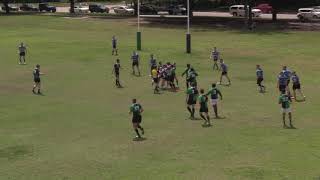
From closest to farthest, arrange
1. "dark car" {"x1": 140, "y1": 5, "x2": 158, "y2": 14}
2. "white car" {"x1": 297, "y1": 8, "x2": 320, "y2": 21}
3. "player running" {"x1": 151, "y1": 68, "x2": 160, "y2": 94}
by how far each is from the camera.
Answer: "player running" {"x1": 151, "y1": 68, "x2": 160, "y2": 94} < "white car" {"x1": 297, "y1": 8, "x2": 320, "y2": 21} < "dark car" {"x1": 140, "y1": 5, "x2": 158, "y2": 14}

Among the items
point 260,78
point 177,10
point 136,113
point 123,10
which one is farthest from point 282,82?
point 123,10

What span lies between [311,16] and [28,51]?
1634 inches

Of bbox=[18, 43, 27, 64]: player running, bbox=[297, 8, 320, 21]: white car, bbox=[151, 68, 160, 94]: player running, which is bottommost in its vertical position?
bbox=[151, 68, 160, 94]: player running

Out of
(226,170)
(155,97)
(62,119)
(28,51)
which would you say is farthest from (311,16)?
(226,170)

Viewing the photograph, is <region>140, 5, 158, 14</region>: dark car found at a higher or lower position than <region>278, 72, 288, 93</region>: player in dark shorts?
higher

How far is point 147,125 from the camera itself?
25844mm

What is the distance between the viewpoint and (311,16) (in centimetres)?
7950

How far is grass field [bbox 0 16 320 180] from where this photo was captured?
19.7m

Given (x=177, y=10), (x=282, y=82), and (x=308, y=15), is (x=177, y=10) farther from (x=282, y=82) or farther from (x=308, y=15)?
(x=282, y=82)

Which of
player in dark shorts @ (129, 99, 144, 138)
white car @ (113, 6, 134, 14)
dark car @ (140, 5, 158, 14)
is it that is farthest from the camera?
white car @ (113, 6, 134, 14)

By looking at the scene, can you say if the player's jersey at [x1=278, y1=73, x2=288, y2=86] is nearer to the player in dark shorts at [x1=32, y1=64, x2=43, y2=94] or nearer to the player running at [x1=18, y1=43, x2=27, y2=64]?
the player in dark shorts at [x1=32, y1=64, x2=43, y2=94]

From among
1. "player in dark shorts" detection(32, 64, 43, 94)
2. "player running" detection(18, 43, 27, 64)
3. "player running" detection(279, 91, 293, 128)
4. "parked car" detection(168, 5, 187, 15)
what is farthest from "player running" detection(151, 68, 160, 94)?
"parked car" detection(168, 5, 187, 15)

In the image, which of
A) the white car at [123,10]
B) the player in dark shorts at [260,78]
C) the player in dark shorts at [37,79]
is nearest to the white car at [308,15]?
the white car at [123,10]

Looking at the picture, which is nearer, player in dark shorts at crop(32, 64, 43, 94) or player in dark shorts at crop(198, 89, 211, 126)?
player in dark shorts at crop(198, 89, 211, 126)
